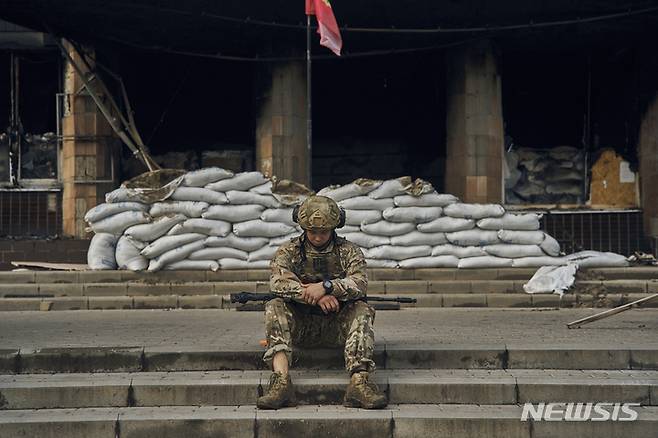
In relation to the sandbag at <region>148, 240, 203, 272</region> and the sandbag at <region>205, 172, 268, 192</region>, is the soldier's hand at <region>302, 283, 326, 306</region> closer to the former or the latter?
the sandbag at <region>148, 240, 203, 272</region>

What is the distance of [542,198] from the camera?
1302cm

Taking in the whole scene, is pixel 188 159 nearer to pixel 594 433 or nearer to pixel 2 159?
pixel 2 159

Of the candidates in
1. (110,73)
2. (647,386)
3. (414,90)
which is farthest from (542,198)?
(647,386)

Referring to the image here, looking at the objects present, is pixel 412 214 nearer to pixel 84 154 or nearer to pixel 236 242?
pixel 236 242

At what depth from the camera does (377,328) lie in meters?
7.69

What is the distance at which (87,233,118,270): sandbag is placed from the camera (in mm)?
10031

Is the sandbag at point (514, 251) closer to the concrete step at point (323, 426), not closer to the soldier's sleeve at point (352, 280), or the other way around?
the soldier's sleeve at point (352, 280)

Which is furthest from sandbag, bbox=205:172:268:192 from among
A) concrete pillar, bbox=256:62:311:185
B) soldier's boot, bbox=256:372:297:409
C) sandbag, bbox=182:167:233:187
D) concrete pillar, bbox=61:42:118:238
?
soldier's boot, bbox=256:372:297:409

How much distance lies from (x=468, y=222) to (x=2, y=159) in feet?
24.8

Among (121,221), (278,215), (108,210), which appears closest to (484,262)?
(278,215)

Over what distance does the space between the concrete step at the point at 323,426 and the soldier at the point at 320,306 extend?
14cm

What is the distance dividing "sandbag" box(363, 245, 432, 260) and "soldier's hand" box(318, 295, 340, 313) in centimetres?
457

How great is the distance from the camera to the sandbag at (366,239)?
998cm

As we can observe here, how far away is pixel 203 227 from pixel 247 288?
87 cm
